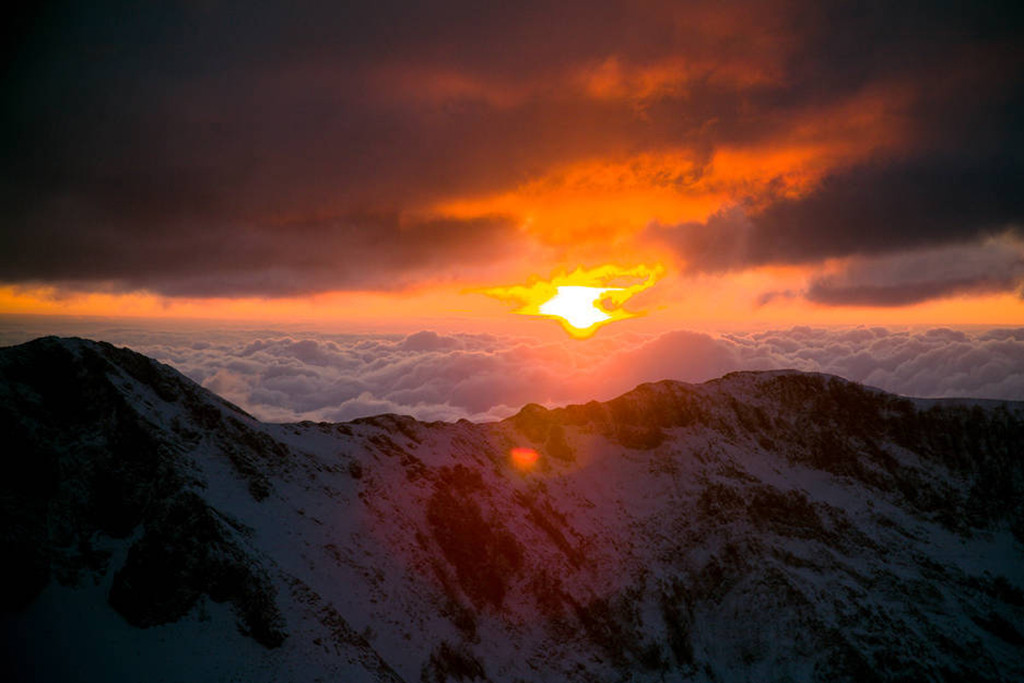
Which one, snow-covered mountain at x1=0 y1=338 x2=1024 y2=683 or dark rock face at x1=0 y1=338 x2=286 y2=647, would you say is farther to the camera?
snow-covered mountain at x1=0 y1=338 x2=1024 y2=683

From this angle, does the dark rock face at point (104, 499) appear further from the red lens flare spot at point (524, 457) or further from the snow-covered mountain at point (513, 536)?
the red lens flare spot at point (524, 457)

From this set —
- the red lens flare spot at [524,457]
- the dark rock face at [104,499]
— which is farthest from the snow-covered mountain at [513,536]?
the red lens flare spot at [524,457]

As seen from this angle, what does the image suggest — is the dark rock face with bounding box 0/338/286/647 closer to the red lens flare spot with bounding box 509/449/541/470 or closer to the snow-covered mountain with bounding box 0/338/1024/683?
the snow-covered mountain with bounding box 0/338/1024/683

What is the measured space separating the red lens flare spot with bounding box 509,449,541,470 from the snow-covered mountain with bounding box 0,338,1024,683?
4.52ft

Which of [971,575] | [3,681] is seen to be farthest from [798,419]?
[3,681]

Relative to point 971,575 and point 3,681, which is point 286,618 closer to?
point 3,681

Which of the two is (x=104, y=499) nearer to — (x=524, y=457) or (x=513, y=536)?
(x=513, y=536)

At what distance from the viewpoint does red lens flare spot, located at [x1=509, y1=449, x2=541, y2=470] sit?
86.6m

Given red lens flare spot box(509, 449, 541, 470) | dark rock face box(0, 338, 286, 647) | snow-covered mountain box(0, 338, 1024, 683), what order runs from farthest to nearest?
1. red lens flare spot box(509, 449, 541, 470)
2. snow-covered mountain box(0, 338, 1024, 683)
3. dark rock face box(0, 338, 286, 647)

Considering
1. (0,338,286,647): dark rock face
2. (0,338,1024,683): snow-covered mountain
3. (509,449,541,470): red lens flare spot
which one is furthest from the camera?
(509,449,541,470): red lens flare spot

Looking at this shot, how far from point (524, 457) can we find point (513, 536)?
71.0 feet

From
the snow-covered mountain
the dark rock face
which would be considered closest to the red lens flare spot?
the snow-covered mountain

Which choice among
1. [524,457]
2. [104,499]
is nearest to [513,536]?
[524,457]

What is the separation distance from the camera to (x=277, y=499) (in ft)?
179
